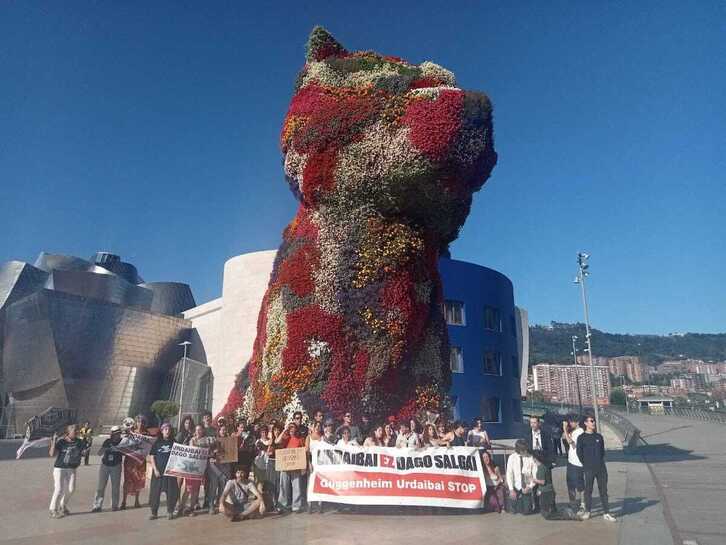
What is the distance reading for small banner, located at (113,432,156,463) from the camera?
8.80 metres

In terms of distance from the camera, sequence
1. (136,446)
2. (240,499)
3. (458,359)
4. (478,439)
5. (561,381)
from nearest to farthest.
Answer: (240,499) < (136,446) < (478,439) < (458,359) < (561,381)

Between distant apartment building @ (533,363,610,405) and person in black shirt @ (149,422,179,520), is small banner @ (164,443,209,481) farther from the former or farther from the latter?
distant apartment building @ (533,363,610,405)

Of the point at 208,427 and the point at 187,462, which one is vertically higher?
the point at 208,427

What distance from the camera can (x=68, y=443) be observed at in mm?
8258

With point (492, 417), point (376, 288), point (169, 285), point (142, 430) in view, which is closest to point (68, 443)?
point (142, 430)

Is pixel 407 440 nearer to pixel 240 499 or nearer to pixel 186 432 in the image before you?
pixel 240 499

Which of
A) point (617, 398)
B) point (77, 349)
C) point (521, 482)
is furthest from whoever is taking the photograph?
point (617, 398)

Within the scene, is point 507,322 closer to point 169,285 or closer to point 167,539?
point 167,539

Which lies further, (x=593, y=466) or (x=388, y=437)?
(x=388, y=437)

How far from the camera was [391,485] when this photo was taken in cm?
784

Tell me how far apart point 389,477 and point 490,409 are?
101ft

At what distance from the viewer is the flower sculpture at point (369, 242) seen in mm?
8547

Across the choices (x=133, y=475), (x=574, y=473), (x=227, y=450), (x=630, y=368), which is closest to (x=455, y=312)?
(x=574, y=473)

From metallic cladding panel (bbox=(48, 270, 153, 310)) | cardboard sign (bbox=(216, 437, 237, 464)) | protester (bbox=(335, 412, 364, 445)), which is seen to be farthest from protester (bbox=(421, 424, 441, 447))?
metallic cladding panel (bbox=(48, 270, 153, 310))
